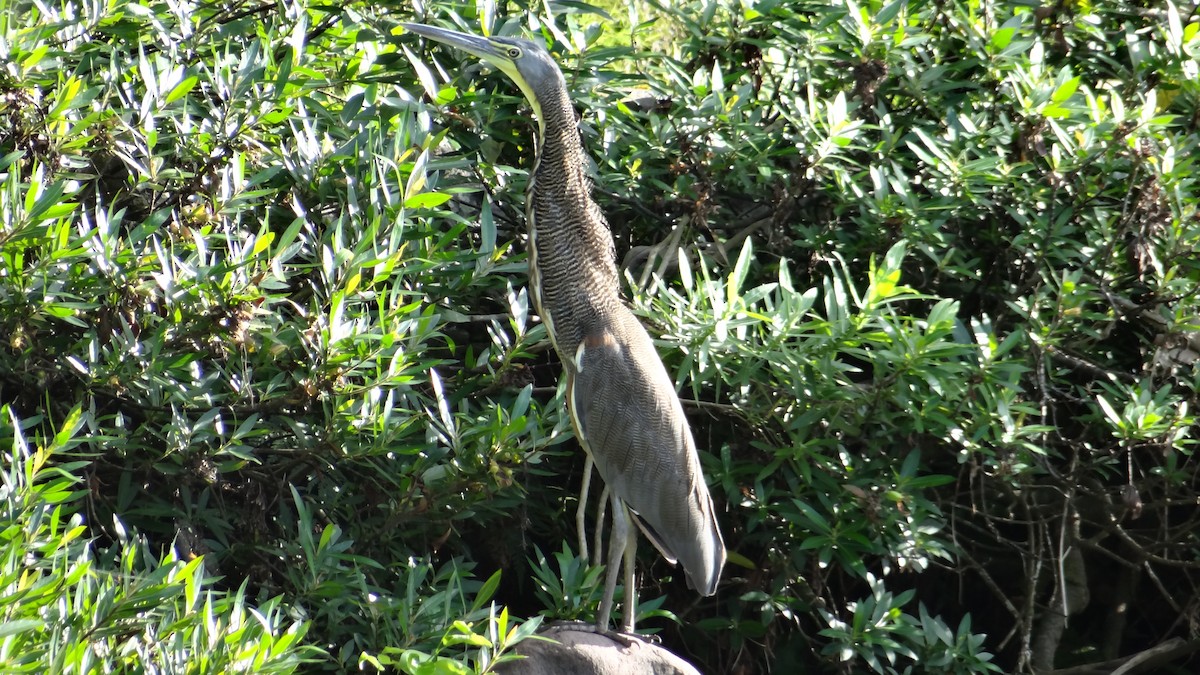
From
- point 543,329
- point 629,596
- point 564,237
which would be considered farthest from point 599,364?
point 629,596

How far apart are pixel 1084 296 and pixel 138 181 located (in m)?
3.11

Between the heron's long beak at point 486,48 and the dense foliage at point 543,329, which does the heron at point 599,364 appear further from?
the dense foliage at point 543,329

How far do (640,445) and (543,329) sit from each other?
485mm

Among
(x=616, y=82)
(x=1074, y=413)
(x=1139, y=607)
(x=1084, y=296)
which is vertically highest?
(x=616, y=82)

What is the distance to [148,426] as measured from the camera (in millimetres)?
3557

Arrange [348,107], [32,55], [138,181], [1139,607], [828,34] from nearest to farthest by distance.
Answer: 1. [32,55]
2. [138,181]
3. [348,107]
4. [828,34]
5. [1139,607]

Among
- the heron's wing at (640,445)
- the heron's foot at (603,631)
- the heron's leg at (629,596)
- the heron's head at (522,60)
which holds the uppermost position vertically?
the heron's head at (522,60)

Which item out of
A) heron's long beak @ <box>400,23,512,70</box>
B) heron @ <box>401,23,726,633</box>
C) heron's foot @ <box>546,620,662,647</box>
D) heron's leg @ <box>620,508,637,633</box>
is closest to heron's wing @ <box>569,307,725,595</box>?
heron @ <box>401,23,726,633</box>

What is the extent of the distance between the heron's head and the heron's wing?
0.77 m

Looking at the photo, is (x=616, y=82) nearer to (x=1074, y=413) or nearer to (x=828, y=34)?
(x=828, y=34)

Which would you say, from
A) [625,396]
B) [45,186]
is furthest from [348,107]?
[625,396]

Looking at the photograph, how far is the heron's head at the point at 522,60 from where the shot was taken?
3.85 metres

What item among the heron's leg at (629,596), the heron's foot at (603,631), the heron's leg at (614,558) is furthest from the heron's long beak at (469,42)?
the heron's foot at (603,631)

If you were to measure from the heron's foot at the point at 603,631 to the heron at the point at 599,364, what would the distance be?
0.04 meters
